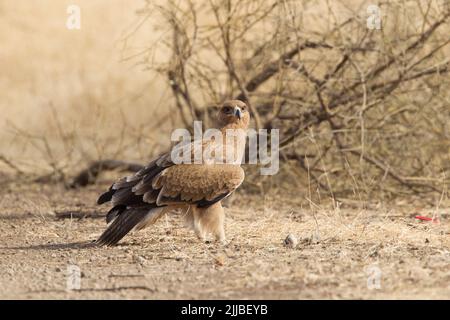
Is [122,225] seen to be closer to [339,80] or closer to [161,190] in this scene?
[161,190]

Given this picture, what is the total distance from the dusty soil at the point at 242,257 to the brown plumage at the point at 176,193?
0.60 feet

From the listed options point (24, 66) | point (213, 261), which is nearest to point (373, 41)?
point (213, 261)

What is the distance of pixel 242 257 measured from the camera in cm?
693

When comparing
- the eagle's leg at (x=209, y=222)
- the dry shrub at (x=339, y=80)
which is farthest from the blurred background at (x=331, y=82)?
the eagle's leg at (x=209, y=222)

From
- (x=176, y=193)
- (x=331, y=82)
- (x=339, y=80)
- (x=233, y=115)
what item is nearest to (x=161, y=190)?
(x=176, y=193)

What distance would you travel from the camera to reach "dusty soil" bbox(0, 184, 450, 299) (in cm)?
590

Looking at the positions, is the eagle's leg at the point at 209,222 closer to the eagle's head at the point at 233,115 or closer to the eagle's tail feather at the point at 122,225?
the eagle's tail feather at the point at 122,225

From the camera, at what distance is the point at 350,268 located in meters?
6.36

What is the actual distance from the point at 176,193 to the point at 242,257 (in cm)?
89

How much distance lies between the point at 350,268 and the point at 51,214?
418 centimetres

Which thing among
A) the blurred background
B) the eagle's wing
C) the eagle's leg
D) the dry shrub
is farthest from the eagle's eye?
the dry shrub

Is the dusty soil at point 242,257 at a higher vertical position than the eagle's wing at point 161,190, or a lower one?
lower

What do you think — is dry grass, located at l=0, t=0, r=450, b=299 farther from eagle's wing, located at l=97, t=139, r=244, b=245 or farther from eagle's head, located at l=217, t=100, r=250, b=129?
eagle's head, located at l=217, t=100, r=250, b=129

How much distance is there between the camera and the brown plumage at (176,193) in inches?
293
